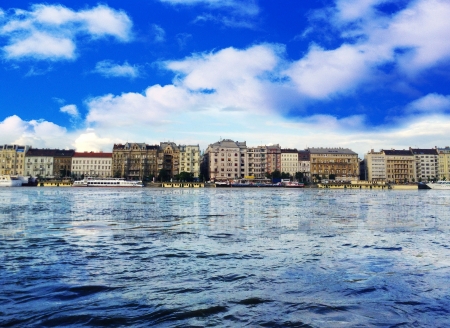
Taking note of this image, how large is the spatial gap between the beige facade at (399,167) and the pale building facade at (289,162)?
41.7 metres

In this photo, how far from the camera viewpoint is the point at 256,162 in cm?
17650

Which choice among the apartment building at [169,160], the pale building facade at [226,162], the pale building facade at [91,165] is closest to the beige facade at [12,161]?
the pale building facade at [91,165]

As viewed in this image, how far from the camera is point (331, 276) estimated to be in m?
9.54

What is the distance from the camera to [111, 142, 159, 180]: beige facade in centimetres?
17275

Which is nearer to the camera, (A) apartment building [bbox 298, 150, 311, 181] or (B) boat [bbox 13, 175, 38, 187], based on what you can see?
(B) boat [bbox 13, 175, 38, 187]

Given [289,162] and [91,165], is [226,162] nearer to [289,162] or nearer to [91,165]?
[289,162]

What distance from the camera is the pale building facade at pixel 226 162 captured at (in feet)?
563

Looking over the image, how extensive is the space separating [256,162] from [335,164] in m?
36.5

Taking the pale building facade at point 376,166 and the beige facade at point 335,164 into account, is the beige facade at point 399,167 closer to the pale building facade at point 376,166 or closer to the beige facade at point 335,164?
the pale building facade at point 376,166

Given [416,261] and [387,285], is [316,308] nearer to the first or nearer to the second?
[387,285]

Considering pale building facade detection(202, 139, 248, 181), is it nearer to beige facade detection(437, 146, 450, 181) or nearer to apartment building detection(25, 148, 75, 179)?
apartment building detection(25, 148, 75, 179)

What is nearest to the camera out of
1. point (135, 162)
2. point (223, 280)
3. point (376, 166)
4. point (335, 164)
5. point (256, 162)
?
point (223, 280)

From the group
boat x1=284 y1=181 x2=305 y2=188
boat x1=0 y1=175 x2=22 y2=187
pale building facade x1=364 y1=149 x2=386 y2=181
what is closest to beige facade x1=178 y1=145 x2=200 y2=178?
boat x1=284 y1=181 x2=305 y2=188

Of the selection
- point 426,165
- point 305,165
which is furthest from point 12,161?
point 426,165
